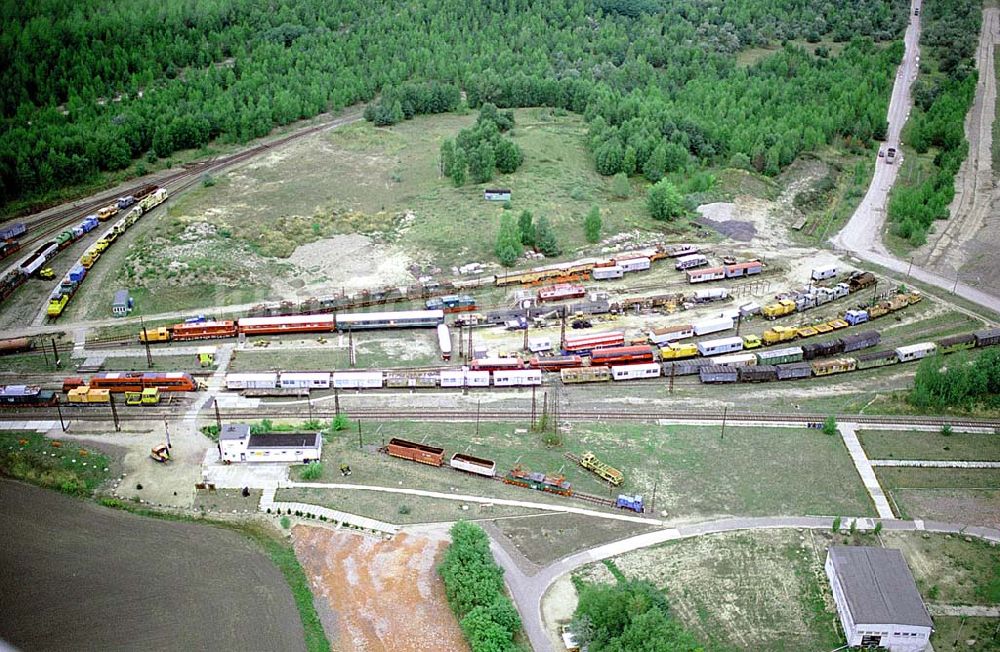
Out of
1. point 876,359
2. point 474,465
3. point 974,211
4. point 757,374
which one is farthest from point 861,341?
point 974,211

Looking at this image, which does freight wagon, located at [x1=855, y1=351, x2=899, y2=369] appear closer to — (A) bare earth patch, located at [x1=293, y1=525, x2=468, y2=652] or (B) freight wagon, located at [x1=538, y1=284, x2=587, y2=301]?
(B) freight wagon, located at [x1=538, y1=284, x2=587, y2=301]

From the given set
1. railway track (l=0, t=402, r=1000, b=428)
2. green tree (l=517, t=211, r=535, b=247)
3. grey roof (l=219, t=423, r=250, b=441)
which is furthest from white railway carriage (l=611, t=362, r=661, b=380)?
grey roof (l=219, t=423, r=250, b=441)

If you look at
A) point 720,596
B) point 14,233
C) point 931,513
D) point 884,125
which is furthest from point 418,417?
point 884,125

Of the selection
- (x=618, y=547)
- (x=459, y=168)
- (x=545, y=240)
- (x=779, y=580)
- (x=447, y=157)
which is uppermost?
(x=447, y=157)

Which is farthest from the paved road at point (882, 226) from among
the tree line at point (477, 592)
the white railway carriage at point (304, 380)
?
the tree line at point (477, 592)

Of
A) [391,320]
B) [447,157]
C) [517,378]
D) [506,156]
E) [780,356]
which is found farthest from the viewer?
[506,156]

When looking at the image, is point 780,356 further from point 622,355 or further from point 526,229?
point 526,229
